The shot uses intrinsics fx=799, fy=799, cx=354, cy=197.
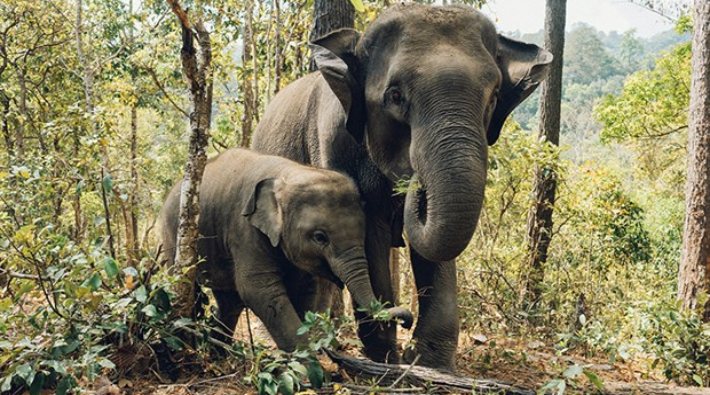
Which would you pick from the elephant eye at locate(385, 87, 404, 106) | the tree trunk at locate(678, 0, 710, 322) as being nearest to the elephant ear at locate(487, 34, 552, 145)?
the elephant eye at locate(385, 87, 404, 106)

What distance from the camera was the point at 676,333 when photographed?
6246 mm

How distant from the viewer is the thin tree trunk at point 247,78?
10998 mm

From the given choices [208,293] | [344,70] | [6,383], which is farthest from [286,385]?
[208,293]

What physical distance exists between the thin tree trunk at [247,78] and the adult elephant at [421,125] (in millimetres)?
4781

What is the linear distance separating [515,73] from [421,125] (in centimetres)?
104

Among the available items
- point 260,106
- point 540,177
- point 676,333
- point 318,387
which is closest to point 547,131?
point 540,177

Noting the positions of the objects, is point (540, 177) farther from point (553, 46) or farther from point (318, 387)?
point (318, 387)

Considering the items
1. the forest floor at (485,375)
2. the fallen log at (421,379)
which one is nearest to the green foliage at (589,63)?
the forest floor at (485,375)

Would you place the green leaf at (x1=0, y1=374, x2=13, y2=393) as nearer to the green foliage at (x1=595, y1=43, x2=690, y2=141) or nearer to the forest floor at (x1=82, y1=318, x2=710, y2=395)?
the forest floor at (x1=82, y1=318, x2=710, y2=395)

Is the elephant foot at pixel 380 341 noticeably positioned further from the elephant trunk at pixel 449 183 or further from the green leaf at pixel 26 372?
the green leaf at pixel 26 372

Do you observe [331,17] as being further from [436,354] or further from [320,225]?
[436,354]

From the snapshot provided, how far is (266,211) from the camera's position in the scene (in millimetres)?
5508

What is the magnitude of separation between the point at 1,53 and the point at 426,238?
11352 mm

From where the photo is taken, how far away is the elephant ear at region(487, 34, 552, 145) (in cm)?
528
